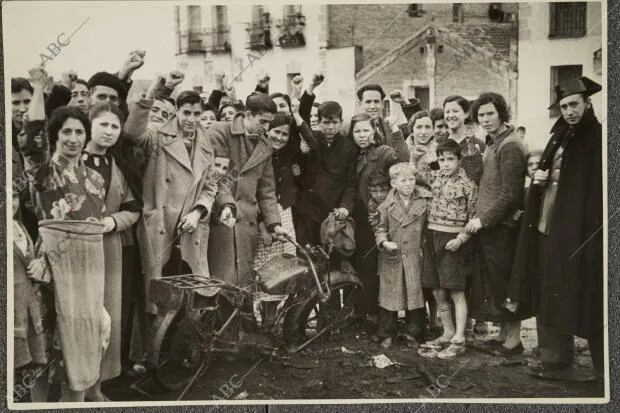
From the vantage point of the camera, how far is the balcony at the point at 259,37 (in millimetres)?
3459

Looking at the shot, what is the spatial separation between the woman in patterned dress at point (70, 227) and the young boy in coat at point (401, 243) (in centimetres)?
118

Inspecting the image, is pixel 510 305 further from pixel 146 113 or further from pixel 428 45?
pixel 146 113

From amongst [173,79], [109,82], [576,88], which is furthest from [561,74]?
[109,82]

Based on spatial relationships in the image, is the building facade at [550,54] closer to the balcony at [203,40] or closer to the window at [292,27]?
the window at [292,27]

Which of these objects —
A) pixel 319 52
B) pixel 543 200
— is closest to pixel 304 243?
pixel 319 52

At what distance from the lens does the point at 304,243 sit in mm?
3479

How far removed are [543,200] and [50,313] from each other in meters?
2.17

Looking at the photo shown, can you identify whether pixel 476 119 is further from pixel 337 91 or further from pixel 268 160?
pixel 268 160

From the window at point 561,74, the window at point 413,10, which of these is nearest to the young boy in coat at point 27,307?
the window at point 413,10

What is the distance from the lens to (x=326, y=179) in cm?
346

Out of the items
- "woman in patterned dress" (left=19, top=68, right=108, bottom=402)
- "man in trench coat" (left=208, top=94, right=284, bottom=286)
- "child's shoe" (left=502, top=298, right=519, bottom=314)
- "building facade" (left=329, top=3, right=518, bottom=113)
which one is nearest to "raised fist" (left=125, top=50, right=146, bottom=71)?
"woman in patterned dress" (left=19, top=68, right=108, bottom=402)

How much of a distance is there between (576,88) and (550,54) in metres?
0.19

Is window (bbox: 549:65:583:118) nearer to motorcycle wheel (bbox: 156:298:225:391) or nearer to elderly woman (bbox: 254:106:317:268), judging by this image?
elderly woman (bbox: 254:106:317:268)

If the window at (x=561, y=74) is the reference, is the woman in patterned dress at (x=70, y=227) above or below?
below
